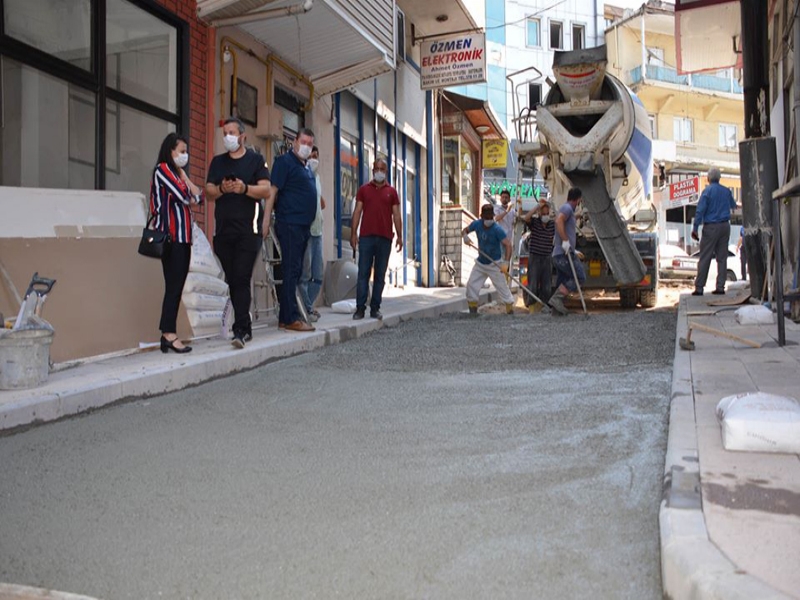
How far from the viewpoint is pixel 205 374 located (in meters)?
5.47

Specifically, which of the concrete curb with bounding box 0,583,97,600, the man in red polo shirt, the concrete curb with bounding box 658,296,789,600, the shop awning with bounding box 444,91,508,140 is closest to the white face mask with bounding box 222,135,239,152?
the man in red polo shirt

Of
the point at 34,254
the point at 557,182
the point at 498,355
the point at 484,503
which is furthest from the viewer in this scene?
the point at 557,182

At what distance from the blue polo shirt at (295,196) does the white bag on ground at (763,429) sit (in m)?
5.00

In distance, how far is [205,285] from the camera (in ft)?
21.2

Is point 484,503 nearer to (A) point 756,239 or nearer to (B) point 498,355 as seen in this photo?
(B) point 498,355

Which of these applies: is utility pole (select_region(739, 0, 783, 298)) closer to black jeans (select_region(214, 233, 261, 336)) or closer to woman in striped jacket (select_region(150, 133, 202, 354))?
black jeans (select_region(214, 233, 261, 336))

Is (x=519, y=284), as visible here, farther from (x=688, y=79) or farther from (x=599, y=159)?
(x=688, y=79)

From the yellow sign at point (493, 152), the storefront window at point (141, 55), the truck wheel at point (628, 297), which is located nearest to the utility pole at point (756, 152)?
the truck wheel at point (628, 297)

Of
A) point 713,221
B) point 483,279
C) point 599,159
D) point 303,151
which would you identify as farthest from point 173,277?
point 713,221

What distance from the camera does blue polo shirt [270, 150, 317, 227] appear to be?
7238 mm

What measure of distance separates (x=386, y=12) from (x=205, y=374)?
7385 millimetres

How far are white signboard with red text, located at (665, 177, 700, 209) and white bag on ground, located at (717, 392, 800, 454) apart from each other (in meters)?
27.3

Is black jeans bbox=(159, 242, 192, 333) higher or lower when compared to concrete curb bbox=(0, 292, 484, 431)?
higher

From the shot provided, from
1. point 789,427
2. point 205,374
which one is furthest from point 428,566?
point 205,374
